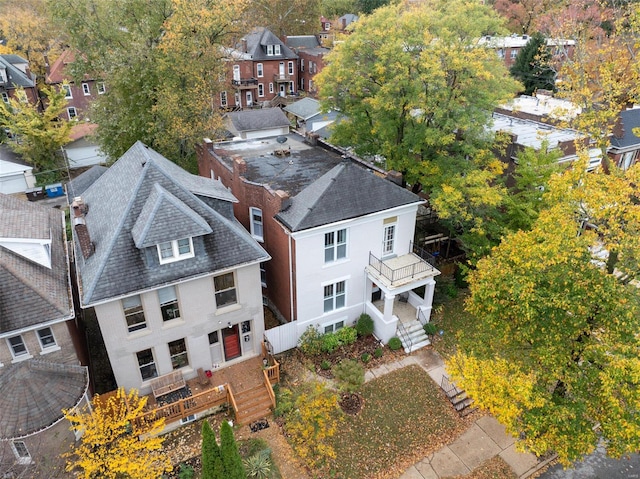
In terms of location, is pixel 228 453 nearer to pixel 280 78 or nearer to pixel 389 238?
pixel 389 238

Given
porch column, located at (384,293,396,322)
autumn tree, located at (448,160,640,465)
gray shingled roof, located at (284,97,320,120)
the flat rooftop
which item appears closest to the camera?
autumn tree, located at (448,160,640,465)

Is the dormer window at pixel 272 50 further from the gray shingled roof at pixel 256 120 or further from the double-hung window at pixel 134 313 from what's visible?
the double-hung window at pixel 134 313

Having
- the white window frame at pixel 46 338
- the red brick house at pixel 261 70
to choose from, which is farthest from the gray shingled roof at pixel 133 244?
the red brick house at pixel 261 70

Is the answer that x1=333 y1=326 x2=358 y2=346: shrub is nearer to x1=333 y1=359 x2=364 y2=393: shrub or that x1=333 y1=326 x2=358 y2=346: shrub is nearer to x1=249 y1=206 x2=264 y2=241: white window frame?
x1=333 y1=359 x2=364 y2=393: shrub

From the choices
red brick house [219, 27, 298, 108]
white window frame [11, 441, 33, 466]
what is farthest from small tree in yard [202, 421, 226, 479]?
red brick house [219, 27, 298, 108]

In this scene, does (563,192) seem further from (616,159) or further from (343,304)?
(616,159)

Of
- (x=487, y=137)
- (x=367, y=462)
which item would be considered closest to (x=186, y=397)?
(x=367, y=462)
